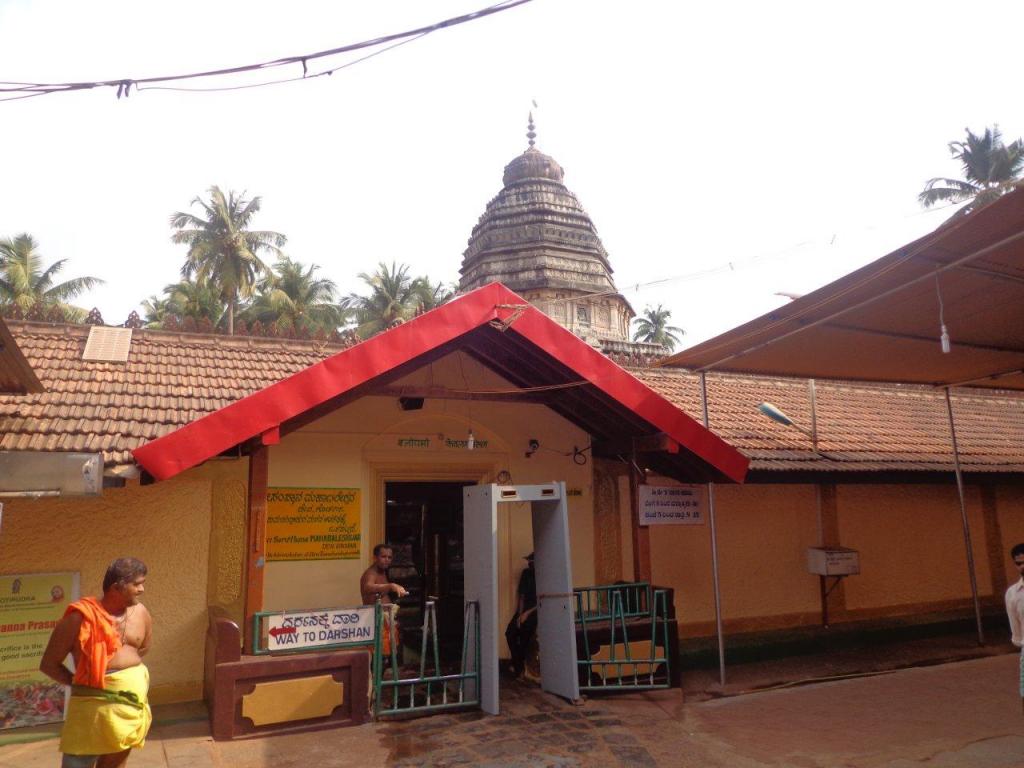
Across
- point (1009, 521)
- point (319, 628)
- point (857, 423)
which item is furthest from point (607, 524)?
point (1009, 521)

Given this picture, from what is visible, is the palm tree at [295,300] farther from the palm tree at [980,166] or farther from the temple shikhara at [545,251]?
the palm tree at [980,166]

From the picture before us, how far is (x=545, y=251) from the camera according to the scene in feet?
94.0

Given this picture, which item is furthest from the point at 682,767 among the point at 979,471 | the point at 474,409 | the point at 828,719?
the point at 979,471

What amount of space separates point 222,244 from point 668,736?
30.9 metres

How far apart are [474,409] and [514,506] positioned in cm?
120

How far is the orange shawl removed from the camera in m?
3.76

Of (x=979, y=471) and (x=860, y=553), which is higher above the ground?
(x=979, y=471)

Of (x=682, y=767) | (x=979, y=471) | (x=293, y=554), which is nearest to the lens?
(x=682, y=767)

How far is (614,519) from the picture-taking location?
905 centimetres

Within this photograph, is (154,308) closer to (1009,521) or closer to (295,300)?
(295,300)

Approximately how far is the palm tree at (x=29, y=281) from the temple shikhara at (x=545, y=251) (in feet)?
53.4

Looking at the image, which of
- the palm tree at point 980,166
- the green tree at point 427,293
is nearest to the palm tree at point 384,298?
the green tree at point 427,293

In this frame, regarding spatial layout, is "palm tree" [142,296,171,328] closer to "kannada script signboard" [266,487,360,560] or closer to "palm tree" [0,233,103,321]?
"palm tree" [0,233,103,321]

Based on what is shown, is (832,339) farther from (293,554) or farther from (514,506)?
(293,554)
